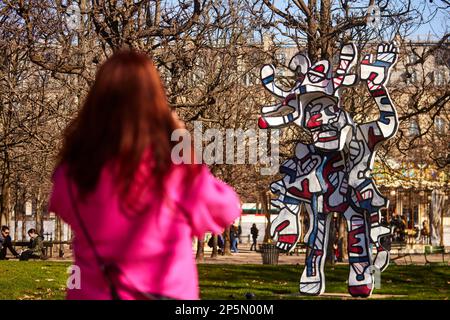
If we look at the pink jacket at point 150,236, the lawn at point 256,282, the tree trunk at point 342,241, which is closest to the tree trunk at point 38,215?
the tree trunk at point 342,241

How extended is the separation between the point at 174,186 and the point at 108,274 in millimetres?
400

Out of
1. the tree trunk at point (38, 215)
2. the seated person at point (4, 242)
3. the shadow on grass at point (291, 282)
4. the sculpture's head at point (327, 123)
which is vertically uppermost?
the sculpture's head at point (327, 123)

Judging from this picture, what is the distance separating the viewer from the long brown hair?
3365 millimetres

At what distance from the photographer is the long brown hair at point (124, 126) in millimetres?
3365

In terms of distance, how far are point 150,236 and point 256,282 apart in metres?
14.1

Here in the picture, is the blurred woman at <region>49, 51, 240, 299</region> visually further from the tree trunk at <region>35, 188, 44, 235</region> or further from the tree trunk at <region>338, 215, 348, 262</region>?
the tree trunk at <region>35, 188, 44, 235</region>

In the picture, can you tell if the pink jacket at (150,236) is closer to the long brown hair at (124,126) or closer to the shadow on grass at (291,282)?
the long brown hair at (124,126)

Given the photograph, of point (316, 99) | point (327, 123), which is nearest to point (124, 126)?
point (327, 123)

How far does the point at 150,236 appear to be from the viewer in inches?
133

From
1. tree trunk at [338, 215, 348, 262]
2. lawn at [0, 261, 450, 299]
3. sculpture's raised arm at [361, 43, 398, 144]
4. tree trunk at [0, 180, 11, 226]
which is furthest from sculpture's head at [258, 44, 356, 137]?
tree trunk at [338, 215, 348, 262]

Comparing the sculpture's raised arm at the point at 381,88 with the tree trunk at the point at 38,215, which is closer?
the sculpture's raised arm at the point at 381,88

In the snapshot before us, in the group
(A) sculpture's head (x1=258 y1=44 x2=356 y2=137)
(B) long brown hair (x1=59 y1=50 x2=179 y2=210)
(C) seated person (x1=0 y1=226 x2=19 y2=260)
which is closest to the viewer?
(B) long brown hair (x1=59 y1=50 x2=179 y2=210)
